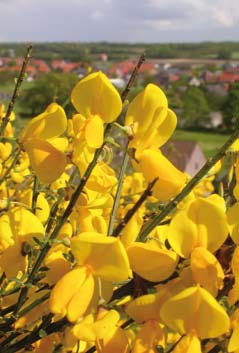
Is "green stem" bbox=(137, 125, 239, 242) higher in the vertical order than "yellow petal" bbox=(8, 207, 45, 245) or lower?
higher

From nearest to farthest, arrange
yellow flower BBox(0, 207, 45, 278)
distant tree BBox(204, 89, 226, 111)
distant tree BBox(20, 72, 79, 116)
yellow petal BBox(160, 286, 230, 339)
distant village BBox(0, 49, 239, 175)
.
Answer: yellow petal BBox(160, 286, 230, 339), yellow flower BBox(0, 207, 45, 278), distant tree BBox(20, 72, 79, 116), distant village BBox(0, 49, 239, 175), distant tree BBox(204, 89, 226, 111)

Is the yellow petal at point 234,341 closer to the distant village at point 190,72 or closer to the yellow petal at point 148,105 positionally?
the yellow petal at point 148,105

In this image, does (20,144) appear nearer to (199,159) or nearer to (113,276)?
(113,276)

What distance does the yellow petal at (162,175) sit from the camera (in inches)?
22.5

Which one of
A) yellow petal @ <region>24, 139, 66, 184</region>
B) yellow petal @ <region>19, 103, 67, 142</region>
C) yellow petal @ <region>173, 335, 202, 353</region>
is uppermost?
yellow petal @ <region>19, 103, 67, 142</region>

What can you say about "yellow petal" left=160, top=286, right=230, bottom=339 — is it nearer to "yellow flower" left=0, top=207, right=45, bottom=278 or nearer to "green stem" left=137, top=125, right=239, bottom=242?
"green stem" left=137, top=125, right=239, bottom=242

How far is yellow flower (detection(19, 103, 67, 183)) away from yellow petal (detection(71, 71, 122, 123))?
0.19 ft

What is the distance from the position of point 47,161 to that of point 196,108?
33.0 meters

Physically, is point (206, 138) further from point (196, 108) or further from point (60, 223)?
point (60, 223)

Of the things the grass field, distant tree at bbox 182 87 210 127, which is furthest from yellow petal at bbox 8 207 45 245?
the grass field

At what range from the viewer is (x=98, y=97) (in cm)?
63

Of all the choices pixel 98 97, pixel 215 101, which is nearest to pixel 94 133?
pixel 98 97

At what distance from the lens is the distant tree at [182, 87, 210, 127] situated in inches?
1224

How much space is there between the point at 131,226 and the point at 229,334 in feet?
0.53
